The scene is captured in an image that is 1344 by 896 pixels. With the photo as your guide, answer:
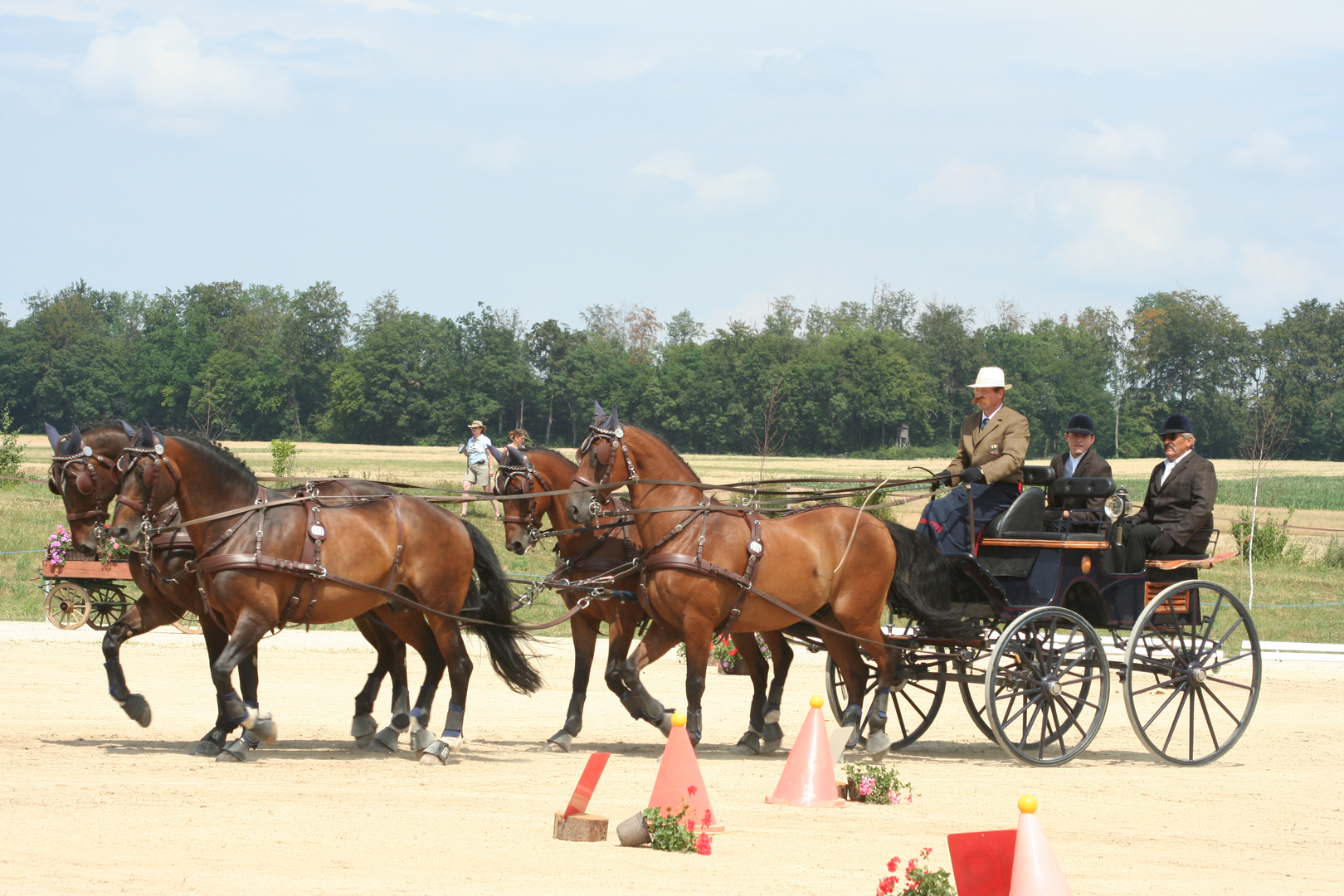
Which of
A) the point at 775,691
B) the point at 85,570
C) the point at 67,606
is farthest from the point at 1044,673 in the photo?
the point at 67,606

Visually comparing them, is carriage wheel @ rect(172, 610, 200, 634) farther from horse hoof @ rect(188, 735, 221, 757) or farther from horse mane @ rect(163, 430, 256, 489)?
horse mane @ rect(163, 430, 256, 489)

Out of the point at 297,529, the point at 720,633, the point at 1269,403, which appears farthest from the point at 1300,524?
the point at 297,529

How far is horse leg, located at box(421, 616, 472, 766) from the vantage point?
882 centimetres

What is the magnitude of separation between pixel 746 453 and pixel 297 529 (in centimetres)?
5738

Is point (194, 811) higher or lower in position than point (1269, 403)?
lower

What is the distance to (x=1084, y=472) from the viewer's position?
33.9 feet

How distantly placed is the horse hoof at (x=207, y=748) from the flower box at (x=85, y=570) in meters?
6.79

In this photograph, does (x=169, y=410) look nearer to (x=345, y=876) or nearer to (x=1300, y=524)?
(x=1300, y=524)

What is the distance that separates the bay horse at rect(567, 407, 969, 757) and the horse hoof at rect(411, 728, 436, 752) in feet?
4.88

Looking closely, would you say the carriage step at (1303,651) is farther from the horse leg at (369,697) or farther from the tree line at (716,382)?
the tree line at (716,382)

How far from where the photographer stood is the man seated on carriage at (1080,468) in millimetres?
9875

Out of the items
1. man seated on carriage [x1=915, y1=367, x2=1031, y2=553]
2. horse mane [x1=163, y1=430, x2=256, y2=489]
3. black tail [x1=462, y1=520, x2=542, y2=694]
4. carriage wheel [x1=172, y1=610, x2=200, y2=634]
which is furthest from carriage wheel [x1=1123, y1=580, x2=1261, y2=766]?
carriage wheel [x1=172, y1=610, x2=200, y2=634]

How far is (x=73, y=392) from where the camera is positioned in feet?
224

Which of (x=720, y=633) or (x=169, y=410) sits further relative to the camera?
(x=169, y=410)
